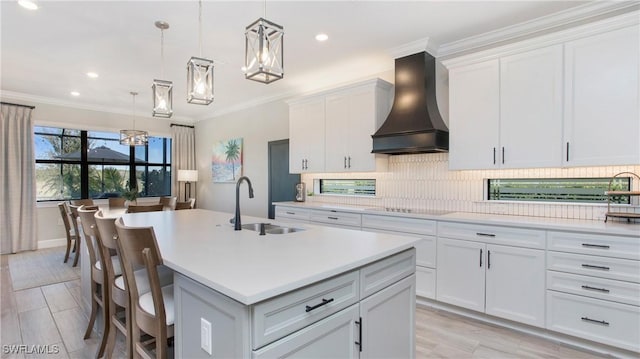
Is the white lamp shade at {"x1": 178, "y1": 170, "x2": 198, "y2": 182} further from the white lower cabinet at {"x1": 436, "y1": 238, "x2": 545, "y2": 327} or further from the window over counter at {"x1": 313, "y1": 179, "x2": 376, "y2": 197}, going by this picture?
the white lower cabinet at {"x1": 436, "y1": 238, "x2": 545, "y2": 327}

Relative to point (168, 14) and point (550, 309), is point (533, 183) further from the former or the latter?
point (168, 14)

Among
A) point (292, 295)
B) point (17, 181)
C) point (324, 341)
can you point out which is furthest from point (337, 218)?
point (17, 181)

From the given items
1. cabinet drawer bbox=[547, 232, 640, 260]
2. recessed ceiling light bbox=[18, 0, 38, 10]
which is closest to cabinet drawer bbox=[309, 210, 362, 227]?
cabinet drawer bbox=[547, 232, 640, 260]

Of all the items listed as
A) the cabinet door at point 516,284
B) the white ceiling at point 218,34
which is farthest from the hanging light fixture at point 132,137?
the cabinet door at point 516,284

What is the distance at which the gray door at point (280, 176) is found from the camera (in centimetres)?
541

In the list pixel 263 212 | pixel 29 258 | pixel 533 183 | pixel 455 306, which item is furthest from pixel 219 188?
pixel 533 183

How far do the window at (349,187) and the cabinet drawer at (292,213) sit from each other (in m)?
0.69

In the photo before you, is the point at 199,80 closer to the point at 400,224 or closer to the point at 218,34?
the point at 218,34

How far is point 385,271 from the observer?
5.54 ft

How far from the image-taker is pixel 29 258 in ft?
16.7

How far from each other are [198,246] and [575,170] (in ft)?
10.6

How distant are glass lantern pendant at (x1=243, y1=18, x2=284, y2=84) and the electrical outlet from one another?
1.45m

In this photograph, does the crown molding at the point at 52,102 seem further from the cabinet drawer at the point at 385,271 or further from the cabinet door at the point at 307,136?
the cabinet drawer at the point at 385,271

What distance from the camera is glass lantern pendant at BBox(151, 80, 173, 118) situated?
2959 mm
